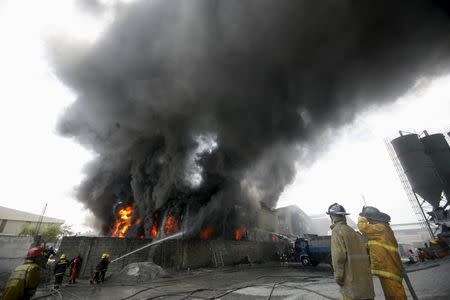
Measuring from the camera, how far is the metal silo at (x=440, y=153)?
1788 cm

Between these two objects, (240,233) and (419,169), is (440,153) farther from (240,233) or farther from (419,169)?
(240,233)

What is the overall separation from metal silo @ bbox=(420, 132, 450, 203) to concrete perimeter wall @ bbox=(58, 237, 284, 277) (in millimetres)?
Result: 16889

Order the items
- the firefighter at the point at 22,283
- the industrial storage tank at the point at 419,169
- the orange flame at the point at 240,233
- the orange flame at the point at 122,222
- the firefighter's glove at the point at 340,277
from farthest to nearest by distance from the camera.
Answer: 1. the orange flame at the point at 240,233
2. the orange flame at the point at 122,222
3. the industrial storage tank at the point at 419,169
4. the firefighter at the point at 22,283
5. the firefighter's glove at the point at 340,277

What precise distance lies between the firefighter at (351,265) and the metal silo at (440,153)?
21145 millimetres

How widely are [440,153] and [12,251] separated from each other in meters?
32.3

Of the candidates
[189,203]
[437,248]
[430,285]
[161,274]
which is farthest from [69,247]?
[437,248]

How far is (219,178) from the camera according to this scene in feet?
79.5

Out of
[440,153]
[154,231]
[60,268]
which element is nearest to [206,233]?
[154,231]

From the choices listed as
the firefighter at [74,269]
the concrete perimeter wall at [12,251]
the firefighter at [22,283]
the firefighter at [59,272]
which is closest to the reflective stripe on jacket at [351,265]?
the firefighter at [22,283]

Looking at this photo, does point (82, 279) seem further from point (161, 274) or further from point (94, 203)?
point (94, 203)

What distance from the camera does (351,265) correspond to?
9.70 feet

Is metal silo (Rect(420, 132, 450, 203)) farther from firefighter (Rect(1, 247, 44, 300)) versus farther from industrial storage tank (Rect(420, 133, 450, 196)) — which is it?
firefighter (Rect(1, 247, 44, 300))

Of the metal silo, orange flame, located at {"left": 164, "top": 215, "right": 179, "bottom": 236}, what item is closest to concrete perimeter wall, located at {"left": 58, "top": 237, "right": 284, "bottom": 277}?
orange flame, located at {"left": 164, "top": 215, "right": 179, "bottom": 236}

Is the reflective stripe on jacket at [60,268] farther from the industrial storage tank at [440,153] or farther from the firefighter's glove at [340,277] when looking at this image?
the industrial storage tank at [440,153]
